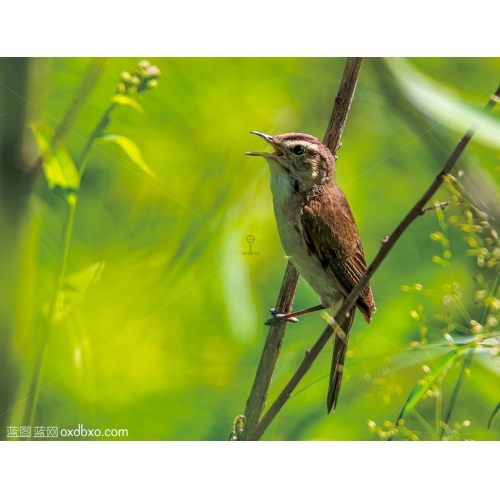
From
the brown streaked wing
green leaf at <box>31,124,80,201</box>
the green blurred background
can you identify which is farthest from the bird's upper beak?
green leaf at <box>31,124,80,201</box>

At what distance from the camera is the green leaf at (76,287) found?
2.77m

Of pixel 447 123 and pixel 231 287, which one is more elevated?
pixel 447 123

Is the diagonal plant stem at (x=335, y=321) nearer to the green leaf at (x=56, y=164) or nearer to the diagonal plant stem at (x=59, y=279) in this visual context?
the diagonal plant stem at (x=59, y=279)

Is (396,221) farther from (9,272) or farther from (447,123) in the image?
(9,272)

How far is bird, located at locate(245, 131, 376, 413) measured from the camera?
267 cm

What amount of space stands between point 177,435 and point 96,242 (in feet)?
3.02

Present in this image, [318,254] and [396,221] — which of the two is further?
[396,221]

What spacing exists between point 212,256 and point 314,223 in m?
0.48

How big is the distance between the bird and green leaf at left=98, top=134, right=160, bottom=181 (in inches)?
18.5

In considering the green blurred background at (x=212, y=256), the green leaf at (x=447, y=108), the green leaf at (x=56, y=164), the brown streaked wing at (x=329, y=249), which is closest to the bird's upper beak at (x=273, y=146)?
the green blurred background at (x=212, y=256)

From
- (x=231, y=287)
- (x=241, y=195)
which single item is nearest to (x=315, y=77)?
(x=241, y=195)

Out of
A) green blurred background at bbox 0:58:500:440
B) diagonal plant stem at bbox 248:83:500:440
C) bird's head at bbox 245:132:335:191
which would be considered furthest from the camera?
green blurred background at bbox 0:58:500:440

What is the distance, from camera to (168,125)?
280cm

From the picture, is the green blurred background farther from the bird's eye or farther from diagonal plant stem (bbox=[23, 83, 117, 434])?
the bird's eye
